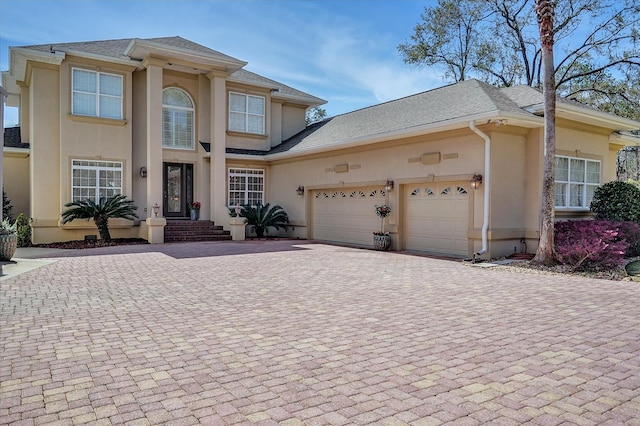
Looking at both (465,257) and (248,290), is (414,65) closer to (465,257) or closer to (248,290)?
(465,257)

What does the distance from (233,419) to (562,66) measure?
27700 millimetres

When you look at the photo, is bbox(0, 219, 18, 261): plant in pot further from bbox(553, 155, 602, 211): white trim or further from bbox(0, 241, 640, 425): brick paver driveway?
bbox(553, 155, 602, 211): white trim

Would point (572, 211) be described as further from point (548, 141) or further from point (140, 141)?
point (140, 141)

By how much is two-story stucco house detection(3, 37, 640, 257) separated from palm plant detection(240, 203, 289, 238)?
64 cm

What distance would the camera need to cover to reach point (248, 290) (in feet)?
24.7

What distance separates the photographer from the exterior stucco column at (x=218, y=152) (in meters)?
17.9

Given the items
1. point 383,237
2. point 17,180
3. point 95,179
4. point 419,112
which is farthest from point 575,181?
point 17,180

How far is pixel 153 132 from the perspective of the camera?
54.1ft

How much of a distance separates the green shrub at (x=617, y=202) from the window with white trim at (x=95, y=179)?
16.6 m

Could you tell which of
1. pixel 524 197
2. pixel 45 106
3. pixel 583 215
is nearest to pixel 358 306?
pixel 524 197

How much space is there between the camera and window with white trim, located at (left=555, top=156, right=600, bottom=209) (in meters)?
13.2

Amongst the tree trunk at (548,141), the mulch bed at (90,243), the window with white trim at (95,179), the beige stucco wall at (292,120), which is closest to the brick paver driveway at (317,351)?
the tree trunk at (548,141)

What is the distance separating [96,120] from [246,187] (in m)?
6.36

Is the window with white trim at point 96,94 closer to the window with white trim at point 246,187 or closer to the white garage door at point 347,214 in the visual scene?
the window with white trim at point 246,187
